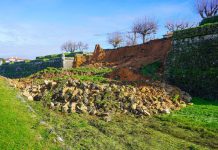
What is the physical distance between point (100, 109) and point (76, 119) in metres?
2.03

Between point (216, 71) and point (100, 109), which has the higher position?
point (216, 71)

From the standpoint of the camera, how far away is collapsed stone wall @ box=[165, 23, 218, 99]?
76.4 feet

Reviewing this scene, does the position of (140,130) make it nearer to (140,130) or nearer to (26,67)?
(140,130)

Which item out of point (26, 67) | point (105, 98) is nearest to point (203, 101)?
point (105, 98)

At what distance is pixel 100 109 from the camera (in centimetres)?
1877

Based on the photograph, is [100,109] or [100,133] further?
[100,109]

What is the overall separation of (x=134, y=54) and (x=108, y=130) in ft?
86.3

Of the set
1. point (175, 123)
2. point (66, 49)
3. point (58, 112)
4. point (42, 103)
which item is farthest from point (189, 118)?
point (66, 49)

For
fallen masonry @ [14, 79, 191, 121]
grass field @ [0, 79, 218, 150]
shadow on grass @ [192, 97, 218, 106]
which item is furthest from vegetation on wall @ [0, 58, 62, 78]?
grass field @ [0, 79, 218, 150]

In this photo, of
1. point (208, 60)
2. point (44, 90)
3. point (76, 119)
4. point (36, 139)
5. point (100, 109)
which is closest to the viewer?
point (36, 139)

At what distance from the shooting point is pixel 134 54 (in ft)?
135

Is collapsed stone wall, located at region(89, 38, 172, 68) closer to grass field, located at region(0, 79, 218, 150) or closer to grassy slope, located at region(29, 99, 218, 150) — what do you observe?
grassy slope, located at region(29, 99, 218, 150)

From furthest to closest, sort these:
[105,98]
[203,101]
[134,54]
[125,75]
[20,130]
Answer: [134,54], [125,75], [203,101], [105,98], [20,130]

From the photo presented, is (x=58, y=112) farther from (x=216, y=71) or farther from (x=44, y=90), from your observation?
(x=216, y=71)
